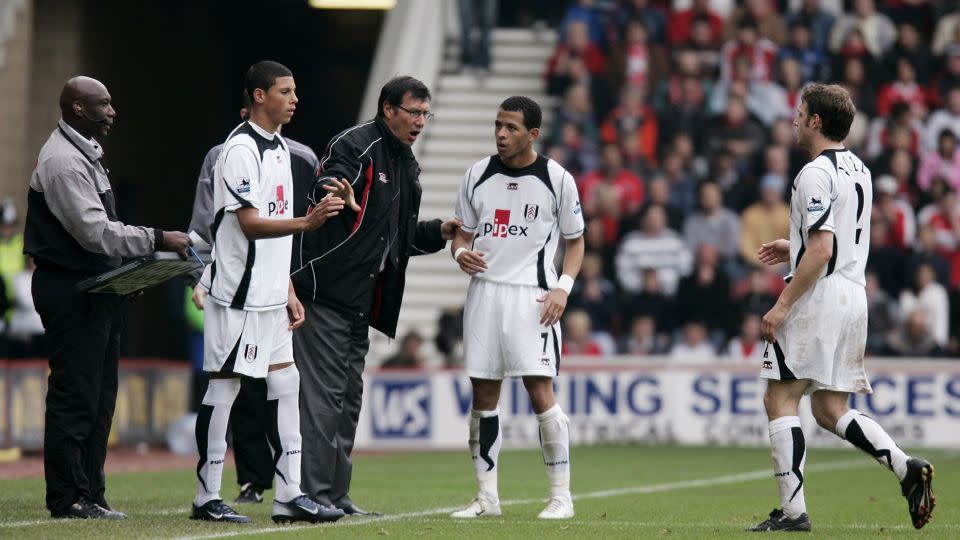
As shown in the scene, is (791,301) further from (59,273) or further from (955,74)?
(955,74)

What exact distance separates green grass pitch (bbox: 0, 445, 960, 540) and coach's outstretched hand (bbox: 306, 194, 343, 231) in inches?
58.2

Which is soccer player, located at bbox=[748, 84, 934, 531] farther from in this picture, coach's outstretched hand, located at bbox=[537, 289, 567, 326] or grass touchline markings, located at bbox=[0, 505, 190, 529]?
grass touchline markings, located at bbox=[0, 505, 190, 529]

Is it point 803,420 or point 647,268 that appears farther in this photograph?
point 647,268

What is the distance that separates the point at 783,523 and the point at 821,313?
3.42 feet

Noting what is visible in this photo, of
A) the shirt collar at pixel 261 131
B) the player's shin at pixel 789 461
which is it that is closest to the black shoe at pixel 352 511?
the shirt collar at pixel 261 131

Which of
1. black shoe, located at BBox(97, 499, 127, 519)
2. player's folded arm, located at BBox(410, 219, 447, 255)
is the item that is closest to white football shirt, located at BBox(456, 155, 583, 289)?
player's folded arm, located at BBox(410, 219, 447, 255)

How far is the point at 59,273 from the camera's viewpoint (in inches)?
355

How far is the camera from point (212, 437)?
28.7ft

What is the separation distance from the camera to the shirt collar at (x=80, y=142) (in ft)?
29.7

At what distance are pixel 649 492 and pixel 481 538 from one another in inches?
149

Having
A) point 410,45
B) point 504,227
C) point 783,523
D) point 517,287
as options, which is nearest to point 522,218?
point 504,227

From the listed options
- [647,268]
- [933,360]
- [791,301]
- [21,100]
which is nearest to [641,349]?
[647,268]

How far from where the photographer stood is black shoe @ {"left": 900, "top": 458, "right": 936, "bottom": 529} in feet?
26.9

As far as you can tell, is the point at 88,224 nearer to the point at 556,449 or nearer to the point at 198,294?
the point at 198,294
